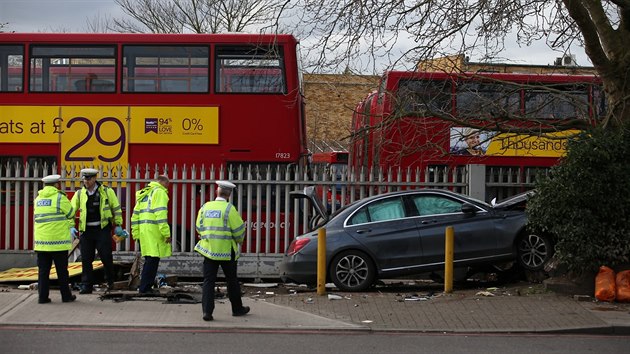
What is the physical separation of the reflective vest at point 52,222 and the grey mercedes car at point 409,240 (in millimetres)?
3417

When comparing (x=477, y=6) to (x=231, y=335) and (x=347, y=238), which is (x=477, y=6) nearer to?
(x=347, y=238)

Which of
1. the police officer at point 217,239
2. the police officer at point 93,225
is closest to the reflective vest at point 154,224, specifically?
the police officer at point 93,225

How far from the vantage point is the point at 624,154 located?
1164 cm

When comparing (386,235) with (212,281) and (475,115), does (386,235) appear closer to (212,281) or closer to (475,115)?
(475,115)

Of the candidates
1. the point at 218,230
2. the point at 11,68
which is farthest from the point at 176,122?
the point at 218,230

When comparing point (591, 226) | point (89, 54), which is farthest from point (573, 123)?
point (89, 54)

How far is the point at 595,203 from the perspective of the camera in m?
11.6

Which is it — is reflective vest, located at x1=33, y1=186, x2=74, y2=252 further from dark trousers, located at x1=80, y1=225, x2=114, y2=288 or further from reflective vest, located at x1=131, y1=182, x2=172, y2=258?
reflective vest, located at x1=131, y1=182, x2=172, y2=258

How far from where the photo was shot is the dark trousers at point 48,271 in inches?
433

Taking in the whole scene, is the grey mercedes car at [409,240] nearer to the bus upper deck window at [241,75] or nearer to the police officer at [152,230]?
the police officer at [152,230]

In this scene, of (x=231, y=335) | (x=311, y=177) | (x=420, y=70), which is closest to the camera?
(x=231, y=335)

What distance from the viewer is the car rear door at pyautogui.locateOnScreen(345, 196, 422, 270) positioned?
1259cm

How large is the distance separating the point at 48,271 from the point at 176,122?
17.9 ft

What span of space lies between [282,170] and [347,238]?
3.73 m
